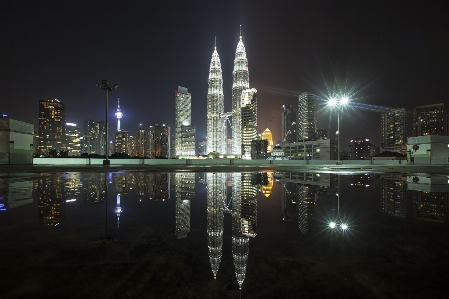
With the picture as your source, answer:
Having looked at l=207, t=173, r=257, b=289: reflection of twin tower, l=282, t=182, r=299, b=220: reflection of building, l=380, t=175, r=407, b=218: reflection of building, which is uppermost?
l=207, t=173, r=257, b=289: reflection of twin tower

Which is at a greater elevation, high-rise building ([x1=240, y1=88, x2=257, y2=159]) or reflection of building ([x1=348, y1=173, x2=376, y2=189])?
high-rise building ([x1=240, y1=88, x2=257, y2=159])

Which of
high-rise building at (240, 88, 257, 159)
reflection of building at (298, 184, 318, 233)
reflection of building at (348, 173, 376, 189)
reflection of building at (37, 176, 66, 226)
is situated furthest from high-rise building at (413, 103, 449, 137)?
reflection of building at (37, 176, 66, 226)

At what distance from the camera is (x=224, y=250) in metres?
3.25

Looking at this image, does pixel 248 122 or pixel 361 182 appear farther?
pixel 248 122

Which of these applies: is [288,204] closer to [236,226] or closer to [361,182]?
[236,226]

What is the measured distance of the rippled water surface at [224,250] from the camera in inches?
87.9

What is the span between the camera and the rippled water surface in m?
2.23

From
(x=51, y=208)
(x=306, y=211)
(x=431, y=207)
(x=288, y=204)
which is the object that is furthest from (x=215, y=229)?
(x=431, y=207)

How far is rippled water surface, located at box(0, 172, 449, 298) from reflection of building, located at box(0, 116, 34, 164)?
31402mm

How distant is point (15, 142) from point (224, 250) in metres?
38.3

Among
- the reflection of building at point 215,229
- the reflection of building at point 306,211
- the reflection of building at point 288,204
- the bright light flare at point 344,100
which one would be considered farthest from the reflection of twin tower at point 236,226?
the bright light flare at point 344,100

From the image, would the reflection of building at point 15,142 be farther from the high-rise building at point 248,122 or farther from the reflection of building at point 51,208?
the high-rise building at point 248,122

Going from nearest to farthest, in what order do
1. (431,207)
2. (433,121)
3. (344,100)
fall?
(431,207), (344,100), (433,121)

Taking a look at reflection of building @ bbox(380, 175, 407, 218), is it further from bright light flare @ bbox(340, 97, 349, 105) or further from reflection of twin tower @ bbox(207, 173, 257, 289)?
bright light flare @ bbox(340, 97, 349, 105)
